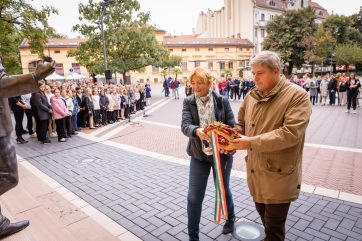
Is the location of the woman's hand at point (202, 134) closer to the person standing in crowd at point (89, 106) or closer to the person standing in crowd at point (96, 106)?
the person standing in crowd at point (89, 106)

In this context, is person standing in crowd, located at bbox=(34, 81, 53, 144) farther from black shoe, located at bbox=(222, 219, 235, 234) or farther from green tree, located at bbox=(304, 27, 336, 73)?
green tree, located at bbox=(304, 27, 336, 73)

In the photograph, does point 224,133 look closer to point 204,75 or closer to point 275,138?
point 275,138

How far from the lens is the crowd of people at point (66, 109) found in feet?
28.5

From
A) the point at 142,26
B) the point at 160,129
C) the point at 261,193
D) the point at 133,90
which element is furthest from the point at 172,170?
the point at 142,26

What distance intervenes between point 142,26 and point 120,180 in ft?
81.0

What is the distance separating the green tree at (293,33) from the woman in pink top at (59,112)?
45.3 metres

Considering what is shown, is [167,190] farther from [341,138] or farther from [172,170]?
[341,138]

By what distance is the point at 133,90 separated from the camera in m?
16.0

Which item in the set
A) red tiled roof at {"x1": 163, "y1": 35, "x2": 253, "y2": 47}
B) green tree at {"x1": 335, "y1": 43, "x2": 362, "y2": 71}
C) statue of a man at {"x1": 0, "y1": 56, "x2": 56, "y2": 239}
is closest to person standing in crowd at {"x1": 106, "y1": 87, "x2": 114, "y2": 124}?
statue of a man at {"x1": 0, "y1": 56, "x2": 56, "y2": 239}

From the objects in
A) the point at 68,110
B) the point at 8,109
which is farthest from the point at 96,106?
the point at 8,109

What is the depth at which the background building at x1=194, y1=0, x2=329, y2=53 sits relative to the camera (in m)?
64.3

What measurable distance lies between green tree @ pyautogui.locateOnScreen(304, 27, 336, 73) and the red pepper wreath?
48323 millimetres

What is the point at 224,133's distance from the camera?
7.62 feet

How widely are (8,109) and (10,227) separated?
1.52m
